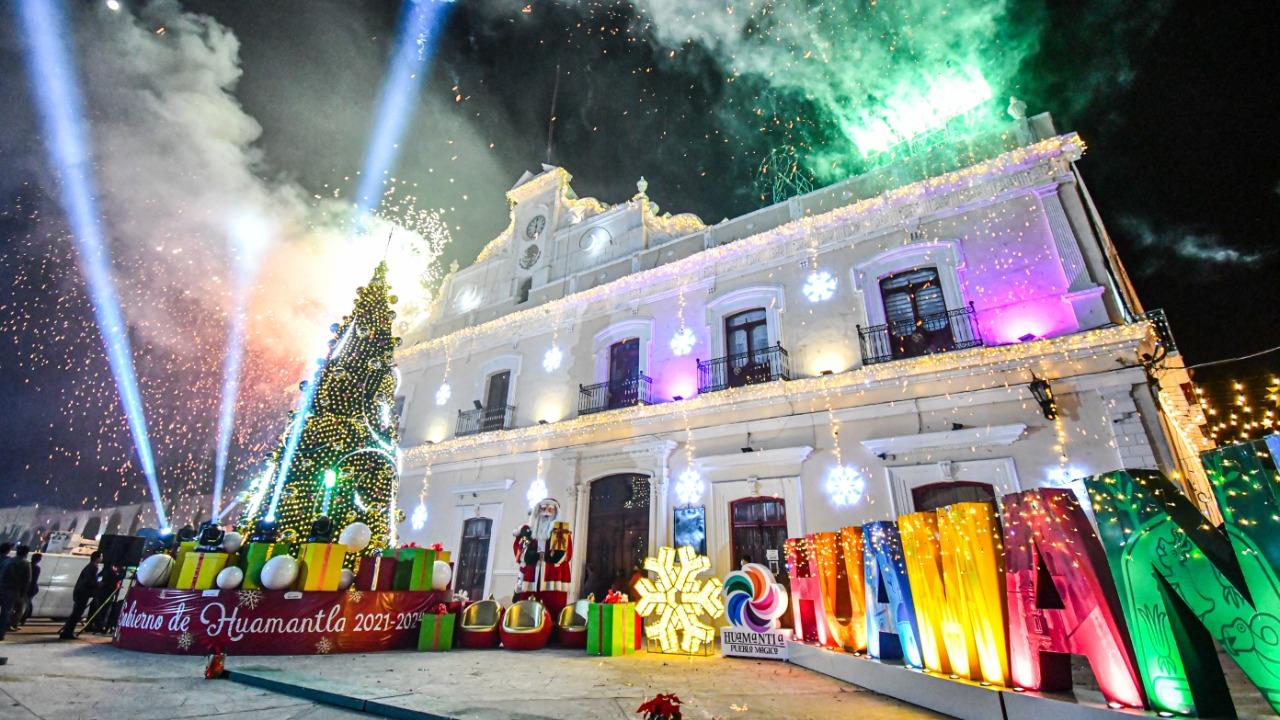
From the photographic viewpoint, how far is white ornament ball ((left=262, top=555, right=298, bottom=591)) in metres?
6.46

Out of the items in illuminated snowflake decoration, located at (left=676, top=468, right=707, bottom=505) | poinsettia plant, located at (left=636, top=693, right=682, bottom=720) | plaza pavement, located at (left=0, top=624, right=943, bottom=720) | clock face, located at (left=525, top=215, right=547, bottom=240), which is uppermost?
clock face, located at (left=525, top=215, right=547, bottom=240)

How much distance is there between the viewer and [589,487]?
38.4ft

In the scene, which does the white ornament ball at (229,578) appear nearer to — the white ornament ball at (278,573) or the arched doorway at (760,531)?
the white ornament ball at (278,573)

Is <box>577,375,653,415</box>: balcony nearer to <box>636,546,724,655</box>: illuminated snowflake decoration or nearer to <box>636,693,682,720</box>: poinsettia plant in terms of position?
<box>636,546,724,655</box>: illuminated snowflake decoration

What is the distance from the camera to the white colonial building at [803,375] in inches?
312

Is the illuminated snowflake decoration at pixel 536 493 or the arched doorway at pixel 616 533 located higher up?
the illuminated snowflake decoration at pixel 536 493

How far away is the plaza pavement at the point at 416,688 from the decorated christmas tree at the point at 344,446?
9.77 ft

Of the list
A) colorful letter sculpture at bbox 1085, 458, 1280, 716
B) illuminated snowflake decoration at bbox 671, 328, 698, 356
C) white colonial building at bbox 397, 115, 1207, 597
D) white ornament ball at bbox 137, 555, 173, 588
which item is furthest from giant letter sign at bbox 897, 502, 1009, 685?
white ornament ball at bbox 137, 555, 173, 588

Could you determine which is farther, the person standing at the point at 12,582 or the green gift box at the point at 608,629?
the green gift box at the point at 608,629

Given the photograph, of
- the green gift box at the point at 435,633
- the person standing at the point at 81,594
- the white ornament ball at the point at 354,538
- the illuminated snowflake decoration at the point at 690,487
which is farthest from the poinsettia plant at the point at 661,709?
the person standing at the point at 81,594

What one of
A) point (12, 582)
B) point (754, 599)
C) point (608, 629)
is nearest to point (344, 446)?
point (12, 582)

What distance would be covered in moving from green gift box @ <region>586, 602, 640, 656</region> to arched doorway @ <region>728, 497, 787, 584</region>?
285 cm

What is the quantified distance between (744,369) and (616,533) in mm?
4340

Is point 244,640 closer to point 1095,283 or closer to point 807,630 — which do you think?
point 807,630
